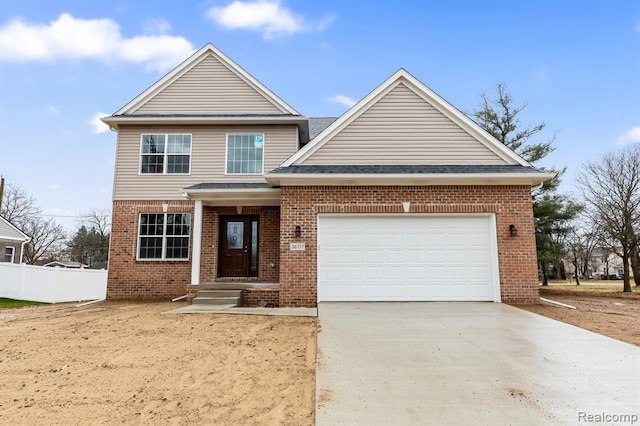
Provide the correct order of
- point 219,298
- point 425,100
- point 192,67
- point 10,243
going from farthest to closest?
point 10,243, point 192,67, point 425,100, point 219,298

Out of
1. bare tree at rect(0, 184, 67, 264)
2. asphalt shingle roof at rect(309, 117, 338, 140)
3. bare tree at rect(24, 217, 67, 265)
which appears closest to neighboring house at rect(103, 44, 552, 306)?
asphalt shingle roof at rect(309, 117, 338, 140)

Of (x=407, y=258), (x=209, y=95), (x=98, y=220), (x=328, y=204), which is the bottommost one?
(x=407, y=258)

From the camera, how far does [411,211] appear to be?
9.05m

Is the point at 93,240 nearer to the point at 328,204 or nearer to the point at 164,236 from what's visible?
the point at 164,236

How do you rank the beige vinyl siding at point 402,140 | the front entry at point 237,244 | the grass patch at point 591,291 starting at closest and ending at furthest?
the beige vinyl siding at point 402,140
the front entry at point 237,244
the grass patch at point 591,291

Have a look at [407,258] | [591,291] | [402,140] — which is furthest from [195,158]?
[591,291]

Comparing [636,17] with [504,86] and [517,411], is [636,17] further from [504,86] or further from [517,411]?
→ [517,411]

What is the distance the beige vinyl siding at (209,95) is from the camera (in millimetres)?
12648

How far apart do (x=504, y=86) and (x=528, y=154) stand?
3.93 m

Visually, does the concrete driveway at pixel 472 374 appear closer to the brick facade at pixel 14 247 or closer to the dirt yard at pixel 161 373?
the dirt yard at pixel 161 373

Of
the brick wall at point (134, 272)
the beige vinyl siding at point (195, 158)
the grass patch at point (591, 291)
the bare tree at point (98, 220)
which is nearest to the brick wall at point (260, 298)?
the brick wall at point (134, 272)

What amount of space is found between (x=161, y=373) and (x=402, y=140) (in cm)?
819

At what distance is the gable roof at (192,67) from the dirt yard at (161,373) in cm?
819

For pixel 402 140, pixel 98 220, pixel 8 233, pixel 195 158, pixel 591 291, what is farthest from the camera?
pixel 98 220
